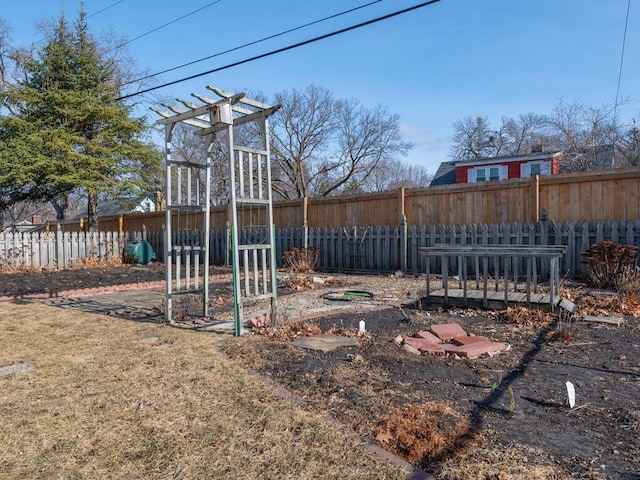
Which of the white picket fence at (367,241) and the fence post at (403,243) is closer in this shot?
the white picket fence at (367,241)

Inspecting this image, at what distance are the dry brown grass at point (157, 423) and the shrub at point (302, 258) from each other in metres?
7.25

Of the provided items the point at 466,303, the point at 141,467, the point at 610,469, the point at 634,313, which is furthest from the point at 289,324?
the point at 634,313

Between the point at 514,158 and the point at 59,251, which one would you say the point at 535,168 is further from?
the point at 59,251

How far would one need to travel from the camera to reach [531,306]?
5.85m

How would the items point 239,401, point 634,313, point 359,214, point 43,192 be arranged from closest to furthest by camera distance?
point 239,401
point 634,313
point 359,214
point 43,192

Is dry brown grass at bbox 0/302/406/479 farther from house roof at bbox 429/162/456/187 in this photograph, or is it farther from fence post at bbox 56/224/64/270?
house roof at bbox 429/162/456/187

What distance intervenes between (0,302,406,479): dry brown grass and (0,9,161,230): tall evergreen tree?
12264 mm

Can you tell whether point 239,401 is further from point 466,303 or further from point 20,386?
point 466,303

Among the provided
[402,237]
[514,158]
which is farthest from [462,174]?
[402,237]

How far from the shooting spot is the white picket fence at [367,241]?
28.8ft

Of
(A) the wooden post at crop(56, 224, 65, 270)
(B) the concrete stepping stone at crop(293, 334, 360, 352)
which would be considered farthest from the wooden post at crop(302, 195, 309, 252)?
(B) the concrete stepping stone at crop(293, 334, 360, 352)

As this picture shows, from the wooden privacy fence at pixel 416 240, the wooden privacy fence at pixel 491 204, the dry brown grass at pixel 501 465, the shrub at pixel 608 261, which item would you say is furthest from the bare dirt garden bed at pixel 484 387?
the wooden privacy fence at pixel 491 204

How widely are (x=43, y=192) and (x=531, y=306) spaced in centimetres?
1673

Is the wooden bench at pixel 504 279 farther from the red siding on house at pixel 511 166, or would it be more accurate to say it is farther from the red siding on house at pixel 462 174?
the red siding on house at pixel 462 174
